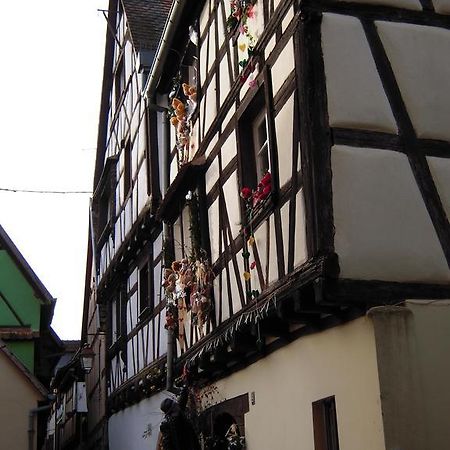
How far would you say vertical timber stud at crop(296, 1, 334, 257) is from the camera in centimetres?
688

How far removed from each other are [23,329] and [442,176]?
503 inches

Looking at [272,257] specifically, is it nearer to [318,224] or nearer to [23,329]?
[318,224]

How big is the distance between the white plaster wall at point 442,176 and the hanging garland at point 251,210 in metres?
1.60

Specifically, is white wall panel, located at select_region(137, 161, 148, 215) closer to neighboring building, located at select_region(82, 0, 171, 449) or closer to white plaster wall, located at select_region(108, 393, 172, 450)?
neighboring building, located at select_region(82, 0, 171, 449)

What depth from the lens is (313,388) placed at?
24.5 ft

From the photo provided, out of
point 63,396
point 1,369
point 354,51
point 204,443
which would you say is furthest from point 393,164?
point 63,396

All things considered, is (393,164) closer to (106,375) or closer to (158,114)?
(158,114)

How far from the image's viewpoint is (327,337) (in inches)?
290

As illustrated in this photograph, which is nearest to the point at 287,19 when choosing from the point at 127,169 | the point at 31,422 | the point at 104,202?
the point at 127,169

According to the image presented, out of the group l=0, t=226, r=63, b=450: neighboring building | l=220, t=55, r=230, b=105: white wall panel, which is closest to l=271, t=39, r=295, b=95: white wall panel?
l=220, t=55, r=230, b=105: white wall panel

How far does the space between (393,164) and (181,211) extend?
5.22 meters

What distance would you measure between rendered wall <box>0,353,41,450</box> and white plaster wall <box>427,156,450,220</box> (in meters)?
10.4

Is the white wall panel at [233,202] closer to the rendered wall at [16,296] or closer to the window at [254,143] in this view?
the window at [254,143]

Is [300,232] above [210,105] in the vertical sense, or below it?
below
